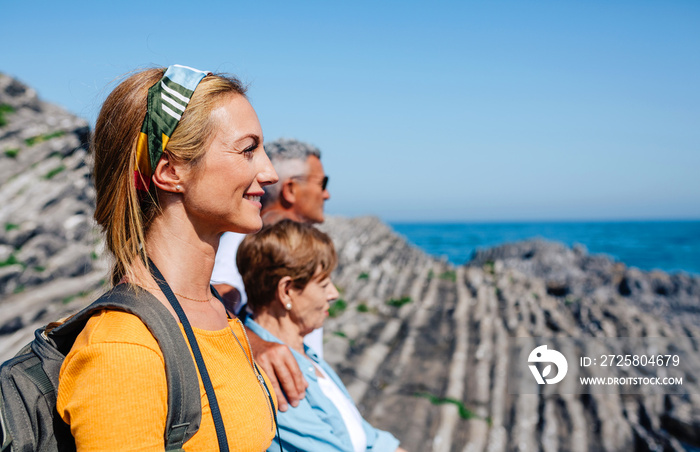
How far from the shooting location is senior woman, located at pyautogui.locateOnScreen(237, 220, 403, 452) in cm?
240

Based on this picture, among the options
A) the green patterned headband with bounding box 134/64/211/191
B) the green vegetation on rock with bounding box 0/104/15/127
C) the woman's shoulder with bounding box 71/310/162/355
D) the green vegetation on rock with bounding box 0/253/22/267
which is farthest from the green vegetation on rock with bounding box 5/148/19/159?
the woman's shoulder with bounding box 71/310/162/355

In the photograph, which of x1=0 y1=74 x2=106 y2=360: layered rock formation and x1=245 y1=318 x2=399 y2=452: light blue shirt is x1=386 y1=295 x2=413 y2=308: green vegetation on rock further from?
x1=245 y1=318 x2=399 y2=452: light blue shirt

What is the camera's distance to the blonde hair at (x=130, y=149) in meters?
1.43

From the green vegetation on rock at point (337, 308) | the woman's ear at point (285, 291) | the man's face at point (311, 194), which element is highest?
the man's face at point (311, 194)

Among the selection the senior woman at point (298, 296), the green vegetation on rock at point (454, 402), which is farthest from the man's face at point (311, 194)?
the green vegetation on rock at point (454, 402)

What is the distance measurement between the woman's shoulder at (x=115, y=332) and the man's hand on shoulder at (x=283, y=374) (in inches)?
37.3

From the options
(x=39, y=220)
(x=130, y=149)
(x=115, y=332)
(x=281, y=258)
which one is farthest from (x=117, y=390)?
(x=39, y=220)

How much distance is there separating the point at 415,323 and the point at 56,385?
8.43 m

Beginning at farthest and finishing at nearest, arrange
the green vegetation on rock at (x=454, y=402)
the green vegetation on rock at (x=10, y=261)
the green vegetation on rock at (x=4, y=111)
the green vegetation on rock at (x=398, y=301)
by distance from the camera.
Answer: the green vegetation on rock at (x=4, y=111) < the green vegetation on rock at (x=398, y=301) < the green vegetation on rock at (x=10, y=261) < the green vegetation on rock at (x=454, y=402)

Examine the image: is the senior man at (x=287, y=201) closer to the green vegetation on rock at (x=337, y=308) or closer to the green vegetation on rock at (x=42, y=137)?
the green vegetation on rock at (x=337, y=308)

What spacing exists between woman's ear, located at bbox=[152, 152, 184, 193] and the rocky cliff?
0.88 m

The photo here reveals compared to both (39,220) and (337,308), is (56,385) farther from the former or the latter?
(39,220)

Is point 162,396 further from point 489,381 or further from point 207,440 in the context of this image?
point 489,381

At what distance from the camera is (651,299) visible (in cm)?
Result: 1883
